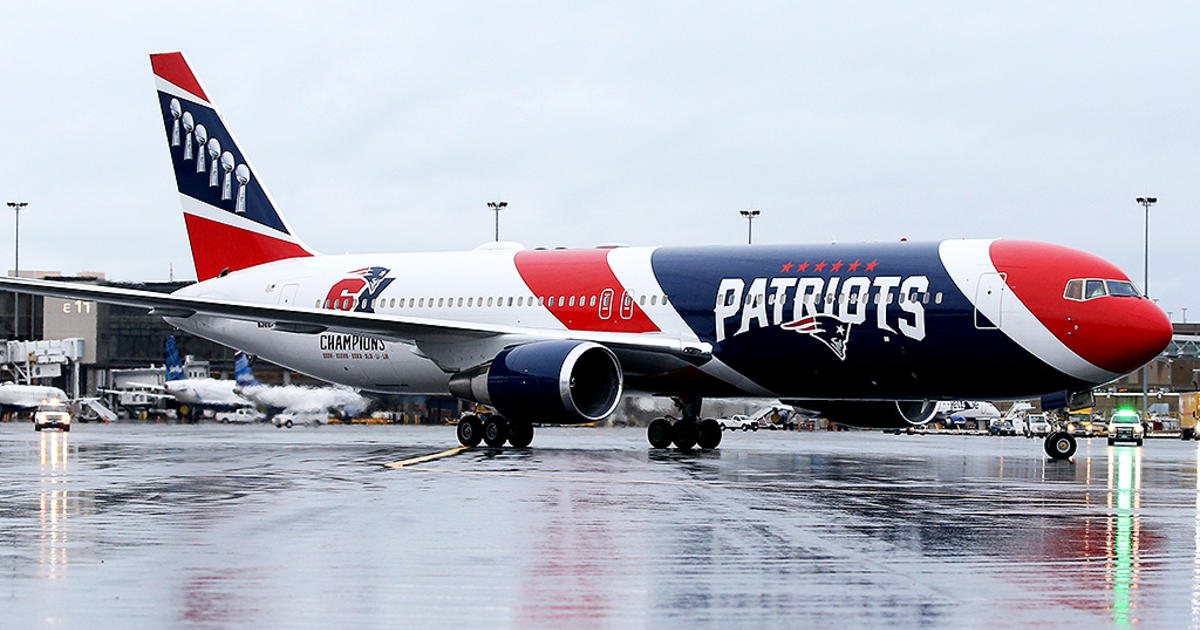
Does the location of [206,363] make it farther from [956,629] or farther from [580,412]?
[956,629]

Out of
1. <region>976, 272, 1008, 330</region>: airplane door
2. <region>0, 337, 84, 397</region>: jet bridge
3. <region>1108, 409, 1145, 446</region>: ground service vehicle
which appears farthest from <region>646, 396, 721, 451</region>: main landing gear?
<region>0, 337, 84, 397</region>: jet bridge

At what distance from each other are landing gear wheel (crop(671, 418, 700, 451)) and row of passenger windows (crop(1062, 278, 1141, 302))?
7.99m

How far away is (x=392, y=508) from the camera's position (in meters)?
14.1

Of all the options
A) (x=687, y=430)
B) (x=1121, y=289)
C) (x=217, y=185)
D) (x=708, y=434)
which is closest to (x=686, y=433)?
(x=687, y=430)

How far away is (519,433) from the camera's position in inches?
1096

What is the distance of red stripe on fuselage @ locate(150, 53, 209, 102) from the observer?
1339 inches

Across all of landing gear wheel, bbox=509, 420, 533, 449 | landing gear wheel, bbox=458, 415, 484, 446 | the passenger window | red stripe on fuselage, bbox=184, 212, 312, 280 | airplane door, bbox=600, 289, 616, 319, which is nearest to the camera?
the passenger window

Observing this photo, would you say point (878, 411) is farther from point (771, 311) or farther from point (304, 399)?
point (304, 399)

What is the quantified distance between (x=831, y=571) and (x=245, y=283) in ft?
84.9

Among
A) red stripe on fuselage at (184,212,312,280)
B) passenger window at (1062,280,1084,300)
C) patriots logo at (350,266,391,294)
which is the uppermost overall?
red stripe on fuselage at (184,212,312,280)

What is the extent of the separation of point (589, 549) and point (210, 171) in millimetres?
25381

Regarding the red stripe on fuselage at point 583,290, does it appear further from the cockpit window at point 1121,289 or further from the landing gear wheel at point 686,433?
the cockpit window at point 1121,289

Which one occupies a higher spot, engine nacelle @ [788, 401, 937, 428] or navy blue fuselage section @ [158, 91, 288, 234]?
navy blue fuselage section @ [158, 91, 288, 234]

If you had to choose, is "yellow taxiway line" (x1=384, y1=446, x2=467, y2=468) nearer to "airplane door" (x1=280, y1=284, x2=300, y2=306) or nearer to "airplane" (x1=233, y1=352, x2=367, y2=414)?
"airplane door" (x1=280, y1=284, x2=300, y2=306)
